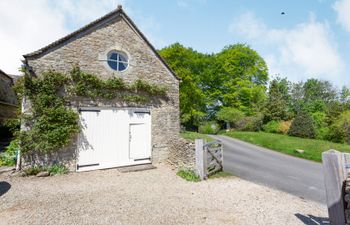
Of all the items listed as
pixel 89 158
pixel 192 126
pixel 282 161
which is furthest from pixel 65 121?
pixel 192 126

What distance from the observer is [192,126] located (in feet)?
97.3

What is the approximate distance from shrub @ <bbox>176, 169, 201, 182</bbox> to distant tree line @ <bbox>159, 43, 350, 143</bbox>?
16322 millimetres

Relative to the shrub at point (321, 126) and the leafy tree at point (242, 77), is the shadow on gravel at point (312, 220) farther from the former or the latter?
the leafy tree at point (242, 77)

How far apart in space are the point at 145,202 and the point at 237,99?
26.4 metres

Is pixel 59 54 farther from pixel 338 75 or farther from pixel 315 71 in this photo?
pixel 338 75

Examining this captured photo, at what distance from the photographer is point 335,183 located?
156 inches

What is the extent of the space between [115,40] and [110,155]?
5613mm

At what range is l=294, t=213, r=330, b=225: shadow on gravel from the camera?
4842 millimetres

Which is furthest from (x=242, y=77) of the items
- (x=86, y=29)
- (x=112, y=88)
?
(x=86, y=29)

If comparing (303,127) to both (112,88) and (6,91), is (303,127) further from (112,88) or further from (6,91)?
(6,91)

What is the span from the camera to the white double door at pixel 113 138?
30.6 ft

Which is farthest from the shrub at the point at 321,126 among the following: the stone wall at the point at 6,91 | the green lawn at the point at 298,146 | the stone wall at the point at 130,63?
the stone wall at the point at 6,91

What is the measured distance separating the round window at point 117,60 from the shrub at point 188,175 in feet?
18.9

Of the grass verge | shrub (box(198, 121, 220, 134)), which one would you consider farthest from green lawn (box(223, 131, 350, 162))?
the grass verge
